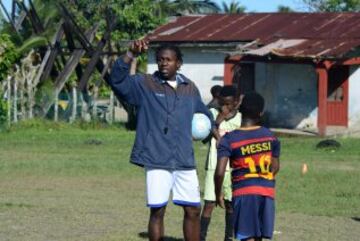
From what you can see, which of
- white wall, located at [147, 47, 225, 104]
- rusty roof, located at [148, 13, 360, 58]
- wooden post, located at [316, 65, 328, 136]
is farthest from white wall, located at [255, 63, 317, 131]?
wooden post, located at [316, 65, 328, 136]

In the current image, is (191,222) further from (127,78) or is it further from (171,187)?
(127,78)

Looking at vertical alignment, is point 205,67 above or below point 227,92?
above

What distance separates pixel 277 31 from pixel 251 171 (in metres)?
27.6

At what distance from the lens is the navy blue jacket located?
852 cm

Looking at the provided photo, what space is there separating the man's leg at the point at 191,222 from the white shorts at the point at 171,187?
0.23 feet

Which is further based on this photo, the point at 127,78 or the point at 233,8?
the point at 233,8

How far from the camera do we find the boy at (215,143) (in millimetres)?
10031

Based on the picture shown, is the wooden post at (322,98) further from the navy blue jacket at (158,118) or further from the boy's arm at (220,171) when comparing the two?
the boy's arm at (220,171)

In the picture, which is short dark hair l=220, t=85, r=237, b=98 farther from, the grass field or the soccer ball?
the grass field

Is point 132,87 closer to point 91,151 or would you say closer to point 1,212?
point 1,212

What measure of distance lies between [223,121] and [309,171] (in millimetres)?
8256

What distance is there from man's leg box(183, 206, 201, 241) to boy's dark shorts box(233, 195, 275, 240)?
0.91m

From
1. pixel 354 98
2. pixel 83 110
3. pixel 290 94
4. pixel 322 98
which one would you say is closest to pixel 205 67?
pixel 290 94

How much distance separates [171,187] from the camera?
8.69 metres
